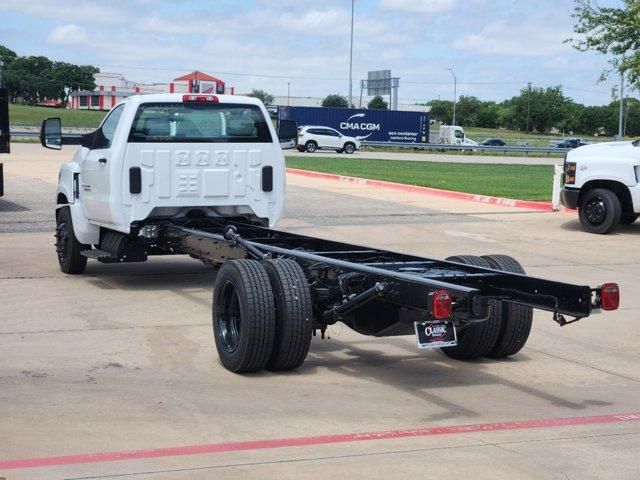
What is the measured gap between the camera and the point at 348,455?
587 cm

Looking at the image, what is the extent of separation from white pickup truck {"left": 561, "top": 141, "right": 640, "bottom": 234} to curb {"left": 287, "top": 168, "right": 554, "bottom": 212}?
10.6 feet

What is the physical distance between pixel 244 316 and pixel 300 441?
1528 mm

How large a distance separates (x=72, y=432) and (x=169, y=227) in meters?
5.01

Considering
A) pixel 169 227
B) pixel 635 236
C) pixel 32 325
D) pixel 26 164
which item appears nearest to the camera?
pixel 32 325

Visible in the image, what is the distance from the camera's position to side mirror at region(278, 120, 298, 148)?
41.0 feet

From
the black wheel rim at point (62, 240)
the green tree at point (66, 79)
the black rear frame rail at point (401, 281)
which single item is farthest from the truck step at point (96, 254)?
the green tree at point (66, 79)

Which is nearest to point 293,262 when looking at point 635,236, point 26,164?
point 635,236

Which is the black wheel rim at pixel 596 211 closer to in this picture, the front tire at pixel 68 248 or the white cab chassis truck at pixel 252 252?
the white cab chassis truck at pixel 252 252

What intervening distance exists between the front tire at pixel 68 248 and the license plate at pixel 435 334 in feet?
20.8

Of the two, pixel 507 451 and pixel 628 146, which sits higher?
pixel 628 146

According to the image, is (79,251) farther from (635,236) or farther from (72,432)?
(635,236)

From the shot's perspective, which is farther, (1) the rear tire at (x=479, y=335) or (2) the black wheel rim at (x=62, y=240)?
(2) the black wheel rim at (x=62, y=240)

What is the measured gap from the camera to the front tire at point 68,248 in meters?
12.2

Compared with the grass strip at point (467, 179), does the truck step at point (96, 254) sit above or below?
below
